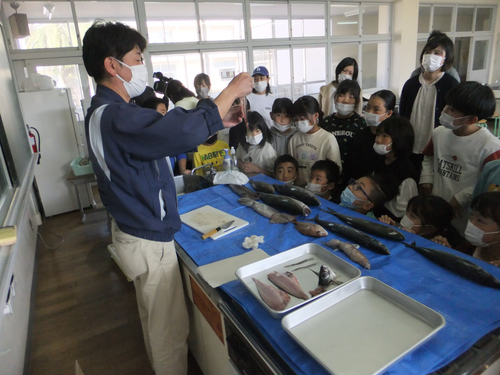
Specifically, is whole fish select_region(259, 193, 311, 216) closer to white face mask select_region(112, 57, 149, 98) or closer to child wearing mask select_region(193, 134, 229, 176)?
white face mask select_region(112, 57, 149, 98)

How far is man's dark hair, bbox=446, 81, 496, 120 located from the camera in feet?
5.28

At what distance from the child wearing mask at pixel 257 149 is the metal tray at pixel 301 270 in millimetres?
1470

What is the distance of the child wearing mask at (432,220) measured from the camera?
4.99 ft

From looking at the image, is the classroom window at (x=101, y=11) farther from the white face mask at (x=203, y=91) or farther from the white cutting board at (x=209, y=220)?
the white cutting board at (x=209, y=220)

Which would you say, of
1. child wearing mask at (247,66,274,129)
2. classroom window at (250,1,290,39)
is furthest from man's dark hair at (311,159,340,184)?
classroom window at (250,1,290,39)

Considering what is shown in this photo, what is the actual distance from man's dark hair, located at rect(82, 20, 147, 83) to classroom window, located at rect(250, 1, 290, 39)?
17.2 feet

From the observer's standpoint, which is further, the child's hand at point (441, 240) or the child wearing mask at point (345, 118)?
the child wearing mask at point (345, 118)

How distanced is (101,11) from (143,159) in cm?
477

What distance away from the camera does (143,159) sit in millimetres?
1114

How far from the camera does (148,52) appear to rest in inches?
197

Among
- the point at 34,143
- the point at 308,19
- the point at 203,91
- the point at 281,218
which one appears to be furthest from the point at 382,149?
the point at 308,19

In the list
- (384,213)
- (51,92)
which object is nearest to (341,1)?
(51,92)

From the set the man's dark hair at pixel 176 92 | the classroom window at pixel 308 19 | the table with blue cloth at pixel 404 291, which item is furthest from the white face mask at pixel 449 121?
the classroom window at pixel 308 19

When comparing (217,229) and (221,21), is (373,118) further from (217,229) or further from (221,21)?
(221,21)
